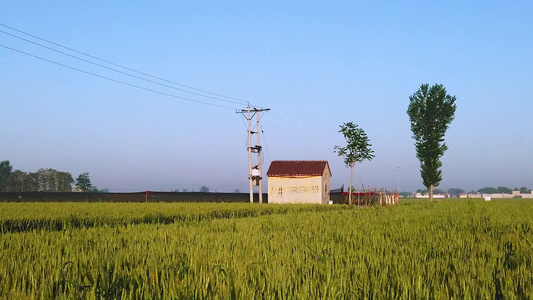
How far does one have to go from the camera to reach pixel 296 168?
4059 centimetres

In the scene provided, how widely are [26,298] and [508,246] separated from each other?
7215 millimetres

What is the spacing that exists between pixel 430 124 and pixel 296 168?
950 inches

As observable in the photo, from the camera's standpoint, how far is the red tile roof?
131ft

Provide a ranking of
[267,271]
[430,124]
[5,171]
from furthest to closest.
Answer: [5,171]
[430,124]
[267,271]

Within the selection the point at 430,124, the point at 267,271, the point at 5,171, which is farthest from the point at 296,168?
the point at 5,171

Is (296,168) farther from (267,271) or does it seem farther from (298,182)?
(267,271)

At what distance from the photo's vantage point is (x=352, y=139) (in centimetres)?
4106

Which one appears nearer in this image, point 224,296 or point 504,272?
point 224,296

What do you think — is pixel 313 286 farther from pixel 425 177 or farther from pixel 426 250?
pixel 425 177

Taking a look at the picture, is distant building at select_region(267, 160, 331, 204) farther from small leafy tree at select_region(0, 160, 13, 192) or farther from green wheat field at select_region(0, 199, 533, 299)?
small leafy tree at select_region(0, 160, 13, 192)

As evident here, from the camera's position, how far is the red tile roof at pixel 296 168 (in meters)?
39.9

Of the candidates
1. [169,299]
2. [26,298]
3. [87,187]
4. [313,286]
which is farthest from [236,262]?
[87,187]

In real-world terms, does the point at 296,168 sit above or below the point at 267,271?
above

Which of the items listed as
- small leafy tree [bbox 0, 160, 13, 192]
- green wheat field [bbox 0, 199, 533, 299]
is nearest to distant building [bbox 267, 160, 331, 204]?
green wheat field [bbox 0, 199, 533, 299]
